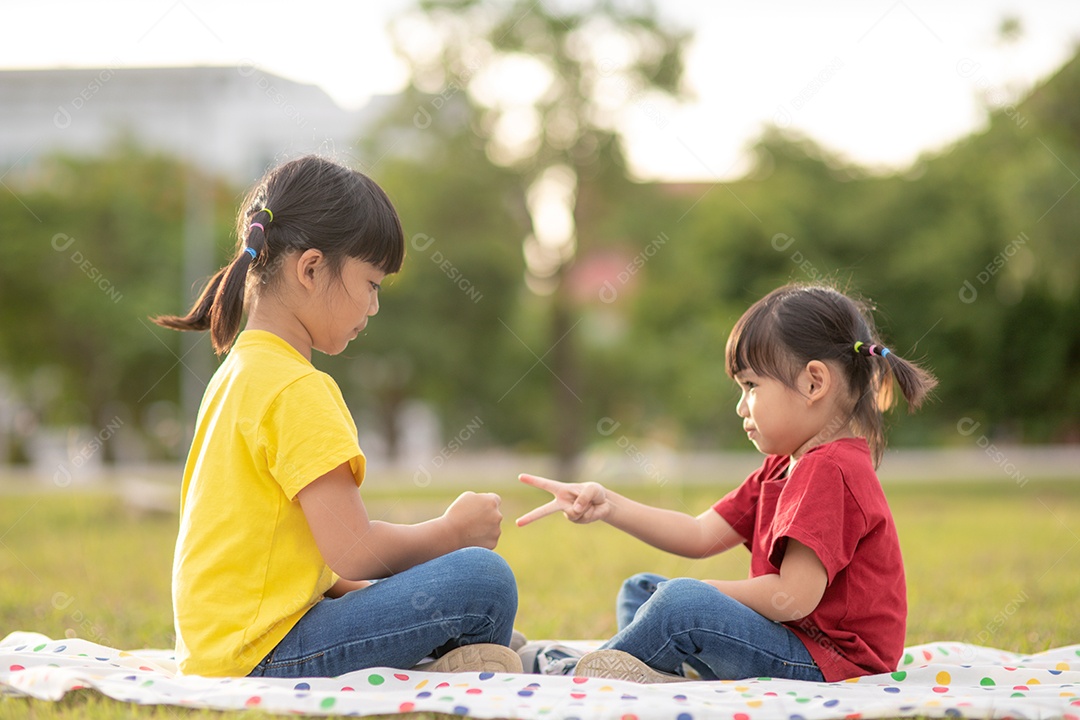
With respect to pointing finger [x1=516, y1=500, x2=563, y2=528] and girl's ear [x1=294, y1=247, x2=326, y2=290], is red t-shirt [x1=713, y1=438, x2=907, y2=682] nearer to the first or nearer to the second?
pointing finger [x1=516, y1=500, x2=563, y2=528]

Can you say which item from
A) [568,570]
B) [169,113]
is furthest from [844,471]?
[169,113]

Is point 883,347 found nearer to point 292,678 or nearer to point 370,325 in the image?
point 292,678

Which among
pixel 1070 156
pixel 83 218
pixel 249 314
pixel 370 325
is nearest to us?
pixel 249 314

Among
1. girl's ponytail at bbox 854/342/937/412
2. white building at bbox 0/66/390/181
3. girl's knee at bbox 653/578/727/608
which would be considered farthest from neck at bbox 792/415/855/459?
white building at bbox 0/66/390/181

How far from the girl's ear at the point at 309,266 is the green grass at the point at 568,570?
3.00 feet

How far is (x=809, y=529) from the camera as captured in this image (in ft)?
7.36

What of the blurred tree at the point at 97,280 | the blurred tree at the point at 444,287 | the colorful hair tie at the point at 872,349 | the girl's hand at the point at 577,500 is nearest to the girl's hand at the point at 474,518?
the girl's hand at the point at 577,500

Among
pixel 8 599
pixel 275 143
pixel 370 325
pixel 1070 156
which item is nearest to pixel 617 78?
pixel 1070 156

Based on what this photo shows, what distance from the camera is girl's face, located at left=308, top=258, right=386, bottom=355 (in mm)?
2320

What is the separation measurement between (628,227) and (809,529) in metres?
10.6

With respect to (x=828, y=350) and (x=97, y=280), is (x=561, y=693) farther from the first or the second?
(x=97, y=280)

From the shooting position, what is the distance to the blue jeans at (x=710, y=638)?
228 centimetres

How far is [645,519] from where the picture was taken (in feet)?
8.71

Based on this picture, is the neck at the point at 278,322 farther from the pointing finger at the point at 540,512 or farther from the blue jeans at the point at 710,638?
the blue jeans at the point at 710,638
